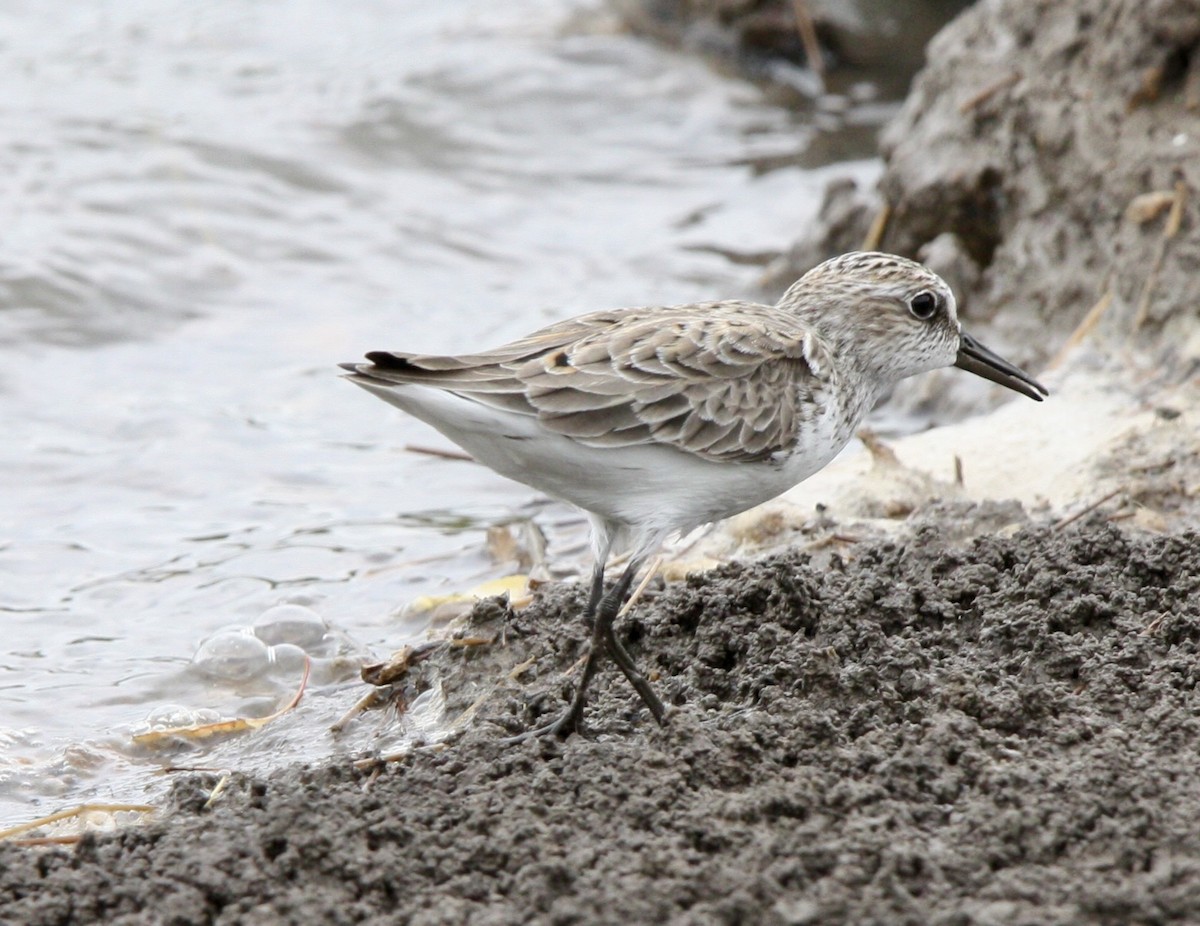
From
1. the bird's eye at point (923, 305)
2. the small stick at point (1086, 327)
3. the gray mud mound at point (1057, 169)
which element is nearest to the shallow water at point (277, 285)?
the gray mud mound at point (1057, 169)

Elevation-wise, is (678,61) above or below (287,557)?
above

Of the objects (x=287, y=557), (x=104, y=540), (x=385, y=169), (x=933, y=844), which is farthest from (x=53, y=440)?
(x=933, y=844)

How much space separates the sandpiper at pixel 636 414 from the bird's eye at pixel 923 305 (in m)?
0.43

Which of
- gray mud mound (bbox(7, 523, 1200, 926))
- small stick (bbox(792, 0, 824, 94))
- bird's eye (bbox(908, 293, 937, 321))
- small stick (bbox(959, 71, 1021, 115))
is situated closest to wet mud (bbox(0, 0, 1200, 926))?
gray mud mound (bbox(7, 523, 1200, 926))

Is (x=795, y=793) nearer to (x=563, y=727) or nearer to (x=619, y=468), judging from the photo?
(x=563, y=727)

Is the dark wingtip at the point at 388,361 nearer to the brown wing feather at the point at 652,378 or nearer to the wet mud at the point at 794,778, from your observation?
the brown wing feather at the point at 652,378

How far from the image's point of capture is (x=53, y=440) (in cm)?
825

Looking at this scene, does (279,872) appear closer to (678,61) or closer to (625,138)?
(625,138)

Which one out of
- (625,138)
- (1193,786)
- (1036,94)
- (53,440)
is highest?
(1036,94)

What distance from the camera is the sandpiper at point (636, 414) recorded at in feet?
14.6

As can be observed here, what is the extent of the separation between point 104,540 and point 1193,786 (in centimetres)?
513

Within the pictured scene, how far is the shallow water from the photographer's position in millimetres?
6203

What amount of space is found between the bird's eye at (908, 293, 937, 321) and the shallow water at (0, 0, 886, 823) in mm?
2167

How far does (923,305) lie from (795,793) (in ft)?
6.95
